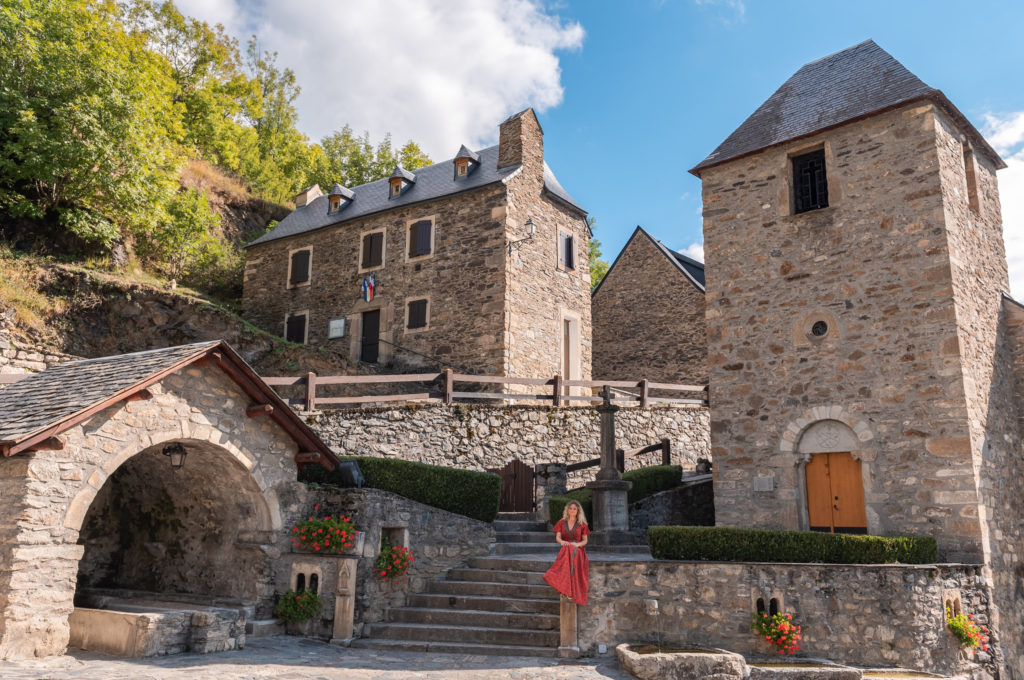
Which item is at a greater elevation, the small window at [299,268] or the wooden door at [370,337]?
the small window at [299,268]

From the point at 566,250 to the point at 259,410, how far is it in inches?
582

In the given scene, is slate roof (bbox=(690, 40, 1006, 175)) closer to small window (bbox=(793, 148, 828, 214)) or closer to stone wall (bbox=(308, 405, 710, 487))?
small window (bbox=(793, 148, 828, 214))

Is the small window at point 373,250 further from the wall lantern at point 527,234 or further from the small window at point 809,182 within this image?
the small window at point 809,182

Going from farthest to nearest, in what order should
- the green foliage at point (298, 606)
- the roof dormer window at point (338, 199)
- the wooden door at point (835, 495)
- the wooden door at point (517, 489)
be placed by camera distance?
the roof dormer window at point (338, 199) → the wooden door at point (517, 489) → the wooden door at point (835, 495) → the green foliage at point (298, 606)

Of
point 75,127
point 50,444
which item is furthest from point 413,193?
point 50,444

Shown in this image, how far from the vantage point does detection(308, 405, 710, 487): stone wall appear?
15.6m

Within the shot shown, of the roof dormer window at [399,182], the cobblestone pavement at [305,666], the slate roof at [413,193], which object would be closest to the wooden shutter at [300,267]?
the slate roof at [413,193]

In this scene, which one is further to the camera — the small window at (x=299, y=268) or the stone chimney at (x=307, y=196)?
the stone chimney at (x=307, y=196)

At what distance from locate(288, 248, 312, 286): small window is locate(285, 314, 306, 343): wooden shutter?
1.14 metres

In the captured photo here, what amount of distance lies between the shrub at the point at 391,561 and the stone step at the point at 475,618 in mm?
499

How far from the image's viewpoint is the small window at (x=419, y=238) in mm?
22172

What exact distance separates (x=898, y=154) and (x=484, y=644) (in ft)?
31.9

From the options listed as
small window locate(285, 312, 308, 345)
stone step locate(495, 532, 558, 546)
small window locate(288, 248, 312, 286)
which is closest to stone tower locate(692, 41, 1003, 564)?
stone step locate(495, 532, 558, 546)

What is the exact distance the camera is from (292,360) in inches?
812
